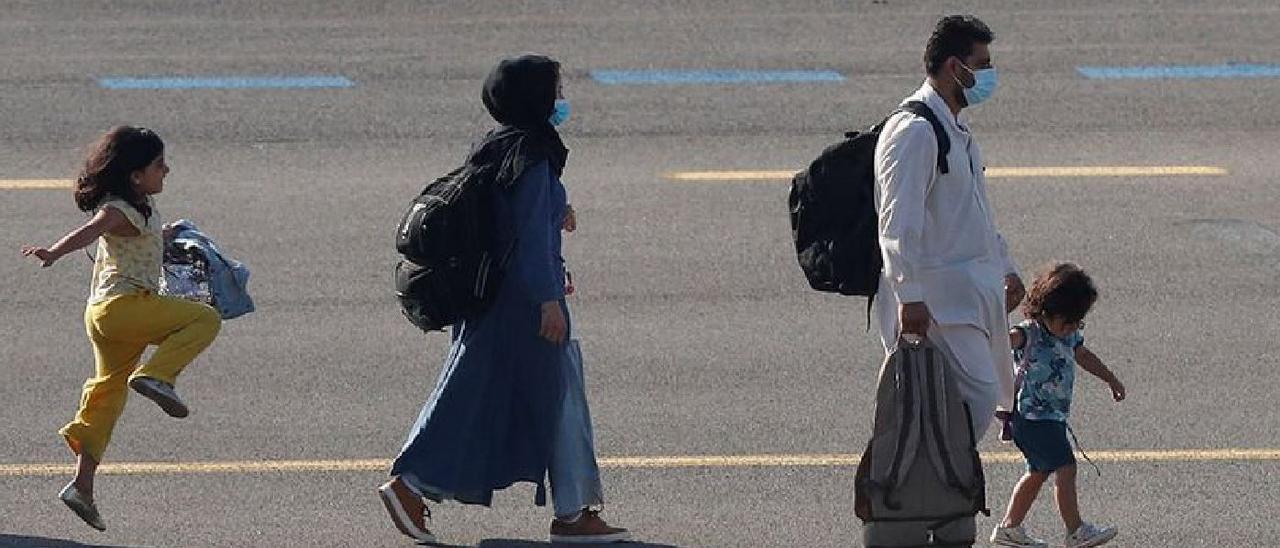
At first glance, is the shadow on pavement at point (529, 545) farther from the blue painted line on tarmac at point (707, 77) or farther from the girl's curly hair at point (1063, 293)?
the blue painted line on tarmac at point (707, 77)

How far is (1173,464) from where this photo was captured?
919 cm

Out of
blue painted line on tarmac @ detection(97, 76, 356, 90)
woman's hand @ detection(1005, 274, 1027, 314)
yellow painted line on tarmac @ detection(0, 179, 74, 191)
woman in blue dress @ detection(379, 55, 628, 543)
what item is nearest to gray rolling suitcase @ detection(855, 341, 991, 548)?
woman's hand @ detection(1005, 274, 1027, 314)

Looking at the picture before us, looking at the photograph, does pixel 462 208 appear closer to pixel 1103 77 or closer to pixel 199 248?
pixel 199 248

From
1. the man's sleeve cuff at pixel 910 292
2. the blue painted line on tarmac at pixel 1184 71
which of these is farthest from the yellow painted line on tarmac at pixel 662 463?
the blue painted line on tarmac at pixel 1184 71

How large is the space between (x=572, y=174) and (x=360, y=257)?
73.9 inches

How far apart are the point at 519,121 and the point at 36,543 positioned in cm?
210

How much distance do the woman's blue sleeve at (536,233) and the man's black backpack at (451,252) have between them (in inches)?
3.8

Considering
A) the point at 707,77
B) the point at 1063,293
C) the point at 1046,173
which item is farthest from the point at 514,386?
the point at 707,77

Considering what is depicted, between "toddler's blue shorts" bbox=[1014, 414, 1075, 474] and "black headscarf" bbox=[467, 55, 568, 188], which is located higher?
"black headscarf" bbox=[467, 55, 568, 188]

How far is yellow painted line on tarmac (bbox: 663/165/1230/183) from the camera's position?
43.9 feet

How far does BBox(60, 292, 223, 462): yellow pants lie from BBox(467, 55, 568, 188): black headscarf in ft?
3.65

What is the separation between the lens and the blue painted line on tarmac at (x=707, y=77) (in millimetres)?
15461

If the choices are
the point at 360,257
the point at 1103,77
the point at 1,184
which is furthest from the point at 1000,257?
the point at 1103,77

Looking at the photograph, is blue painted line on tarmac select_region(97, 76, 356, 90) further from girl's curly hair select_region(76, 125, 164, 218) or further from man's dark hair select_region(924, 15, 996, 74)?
man's dark hair select_region(924, 15, 996, 74)
